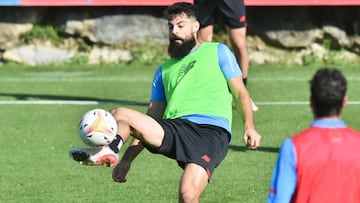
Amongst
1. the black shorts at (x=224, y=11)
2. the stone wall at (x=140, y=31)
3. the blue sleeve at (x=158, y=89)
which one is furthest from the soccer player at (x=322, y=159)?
the stone wall at (x=140, y=31)

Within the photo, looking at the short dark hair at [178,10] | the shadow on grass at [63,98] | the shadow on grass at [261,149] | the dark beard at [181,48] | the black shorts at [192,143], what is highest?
the short dark hair at [178,10]

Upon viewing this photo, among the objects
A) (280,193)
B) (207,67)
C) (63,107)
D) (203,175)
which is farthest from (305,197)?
(63,107)

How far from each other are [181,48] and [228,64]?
1.22 feet

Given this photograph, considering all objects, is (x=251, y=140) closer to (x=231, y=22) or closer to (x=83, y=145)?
(x=83, y=145)

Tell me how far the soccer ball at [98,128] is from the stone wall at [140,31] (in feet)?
36.1

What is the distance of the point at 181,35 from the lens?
7555 mm

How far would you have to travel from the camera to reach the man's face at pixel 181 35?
755cm

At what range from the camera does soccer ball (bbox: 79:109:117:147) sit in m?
6.55

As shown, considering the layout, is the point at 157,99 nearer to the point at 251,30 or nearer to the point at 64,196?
the point at 64,196

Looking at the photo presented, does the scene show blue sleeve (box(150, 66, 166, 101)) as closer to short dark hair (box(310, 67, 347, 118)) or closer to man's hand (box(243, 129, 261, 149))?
man's hand (box(243, 129, 261, 149))

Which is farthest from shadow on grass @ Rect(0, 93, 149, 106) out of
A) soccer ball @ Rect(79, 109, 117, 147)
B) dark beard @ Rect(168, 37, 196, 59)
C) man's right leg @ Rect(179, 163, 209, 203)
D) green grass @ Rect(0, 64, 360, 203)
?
soccer ball @ Rect(79, 109, 117, 147)

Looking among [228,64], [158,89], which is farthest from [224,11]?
[228,64]

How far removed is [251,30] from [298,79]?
253cm

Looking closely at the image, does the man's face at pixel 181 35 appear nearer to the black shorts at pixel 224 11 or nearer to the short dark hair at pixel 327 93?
the short dark hair at pixel 327 93
